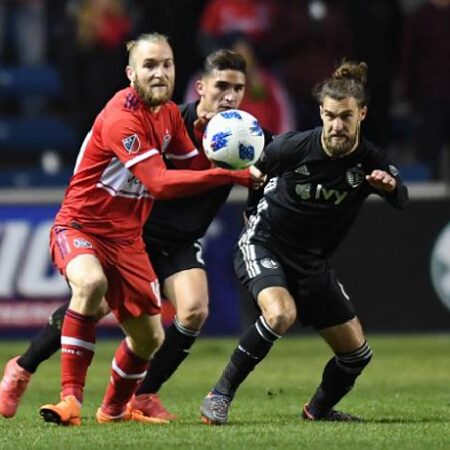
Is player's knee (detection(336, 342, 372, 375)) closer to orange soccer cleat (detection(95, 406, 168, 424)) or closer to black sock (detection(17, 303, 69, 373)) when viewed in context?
orange soccer cleat (detection(95, 406, 168, 424))

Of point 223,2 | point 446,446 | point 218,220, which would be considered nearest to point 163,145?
point 446,446

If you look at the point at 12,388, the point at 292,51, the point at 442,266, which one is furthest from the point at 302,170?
the point at 292,51

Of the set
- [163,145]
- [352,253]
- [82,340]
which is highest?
[163,145]

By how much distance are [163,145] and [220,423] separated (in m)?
1.60

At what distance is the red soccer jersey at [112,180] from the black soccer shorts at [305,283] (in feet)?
2.28

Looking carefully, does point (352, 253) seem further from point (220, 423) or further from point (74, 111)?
point (220, 423)

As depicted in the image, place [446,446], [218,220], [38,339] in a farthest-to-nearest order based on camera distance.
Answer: [218,220]
[38,339]
[446,446]

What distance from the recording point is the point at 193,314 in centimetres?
995

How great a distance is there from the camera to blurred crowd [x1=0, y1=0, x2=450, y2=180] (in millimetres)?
16469

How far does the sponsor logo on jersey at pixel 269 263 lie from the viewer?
9.38m

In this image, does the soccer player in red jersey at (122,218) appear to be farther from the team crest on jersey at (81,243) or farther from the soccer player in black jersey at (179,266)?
the soccer player in black jersey at (179,266)

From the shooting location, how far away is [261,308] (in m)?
9.22

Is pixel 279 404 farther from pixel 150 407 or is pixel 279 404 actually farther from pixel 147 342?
pixel 147 342

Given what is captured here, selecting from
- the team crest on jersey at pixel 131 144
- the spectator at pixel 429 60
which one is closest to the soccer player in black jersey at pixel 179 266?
the team crest on jersey at pixel 131 144
